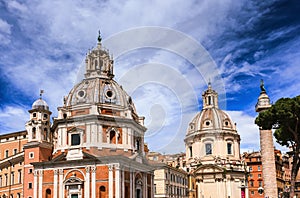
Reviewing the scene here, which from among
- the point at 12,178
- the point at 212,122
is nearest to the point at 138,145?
the point at 12,178

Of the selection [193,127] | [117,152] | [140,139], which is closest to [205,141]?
[193,127]

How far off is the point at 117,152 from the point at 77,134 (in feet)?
17.4

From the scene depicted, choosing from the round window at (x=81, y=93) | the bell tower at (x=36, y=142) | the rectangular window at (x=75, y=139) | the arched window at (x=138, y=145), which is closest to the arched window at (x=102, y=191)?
the rectangular window at (x=75, y=139)

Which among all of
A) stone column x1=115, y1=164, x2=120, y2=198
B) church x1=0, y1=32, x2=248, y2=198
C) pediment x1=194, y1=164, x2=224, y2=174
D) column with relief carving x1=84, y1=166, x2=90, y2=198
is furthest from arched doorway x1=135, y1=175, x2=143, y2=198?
pediment x1=194, y1=164, x2=224, y2=174

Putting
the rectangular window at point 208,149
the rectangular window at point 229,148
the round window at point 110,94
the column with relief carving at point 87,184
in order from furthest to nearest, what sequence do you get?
the rectangular window at point 229,148 → the rectangular window at point 208,149 → the round window at point 110,94 → the column with relief carving at point 87,184

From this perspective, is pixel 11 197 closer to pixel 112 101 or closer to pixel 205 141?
pixel 112 101

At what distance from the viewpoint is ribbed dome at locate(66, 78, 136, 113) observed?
49094 mm

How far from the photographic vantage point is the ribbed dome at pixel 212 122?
84.8 meters

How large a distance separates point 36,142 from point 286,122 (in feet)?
102

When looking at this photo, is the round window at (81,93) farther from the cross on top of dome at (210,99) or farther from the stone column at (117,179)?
the cross on top of dome at (210,99)

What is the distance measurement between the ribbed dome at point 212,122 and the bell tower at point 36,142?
40379mm

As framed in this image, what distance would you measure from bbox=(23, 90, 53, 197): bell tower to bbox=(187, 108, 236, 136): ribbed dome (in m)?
40.4

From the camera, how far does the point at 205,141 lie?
8450cm

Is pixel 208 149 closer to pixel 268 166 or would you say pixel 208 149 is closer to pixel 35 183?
pixel 35 183
